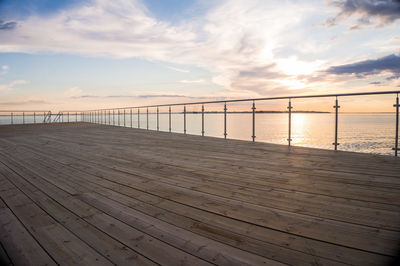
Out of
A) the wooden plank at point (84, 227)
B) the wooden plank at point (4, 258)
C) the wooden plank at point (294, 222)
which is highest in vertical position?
the wooden plank at point (294, 222)

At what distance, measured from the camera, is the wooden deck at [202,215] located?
0.98 meters

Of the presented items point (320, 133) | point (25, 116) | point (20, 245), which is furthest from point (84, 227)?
point (320, 133)

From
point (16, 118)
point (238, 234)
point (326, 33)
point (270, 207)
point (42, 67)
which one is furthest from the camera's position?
point (16, 118)

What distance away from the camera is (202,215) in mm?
1367

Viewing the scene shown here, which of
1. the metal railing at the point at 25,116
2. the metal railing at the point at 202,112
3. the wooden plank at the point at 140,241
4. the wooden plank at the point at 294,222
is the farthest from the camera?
the metal railing at the point at 25,116

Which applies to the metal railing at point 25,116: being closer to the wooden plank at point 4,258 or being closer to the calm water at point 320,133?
the calm water at point 320,133

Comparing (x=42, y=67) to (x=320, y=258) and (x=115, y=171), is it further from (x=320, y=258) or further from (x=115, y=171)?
(x=320, y=258)

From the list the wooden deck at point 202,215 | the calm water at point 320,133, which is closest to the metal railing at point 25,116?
the calm water at point 320,133

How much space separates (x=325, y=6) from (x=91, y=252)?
6447mm

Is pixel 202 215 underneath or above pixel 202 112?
underneath

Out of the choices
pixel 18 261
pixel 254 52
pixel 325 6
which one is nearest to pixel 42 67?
pixel 254 52

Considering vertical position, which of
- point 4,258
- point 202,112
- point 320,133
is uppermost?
point 202,112

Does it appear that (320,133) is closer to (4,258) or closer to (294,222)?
(294,222)

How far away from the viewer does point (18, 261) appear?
0.96 m
